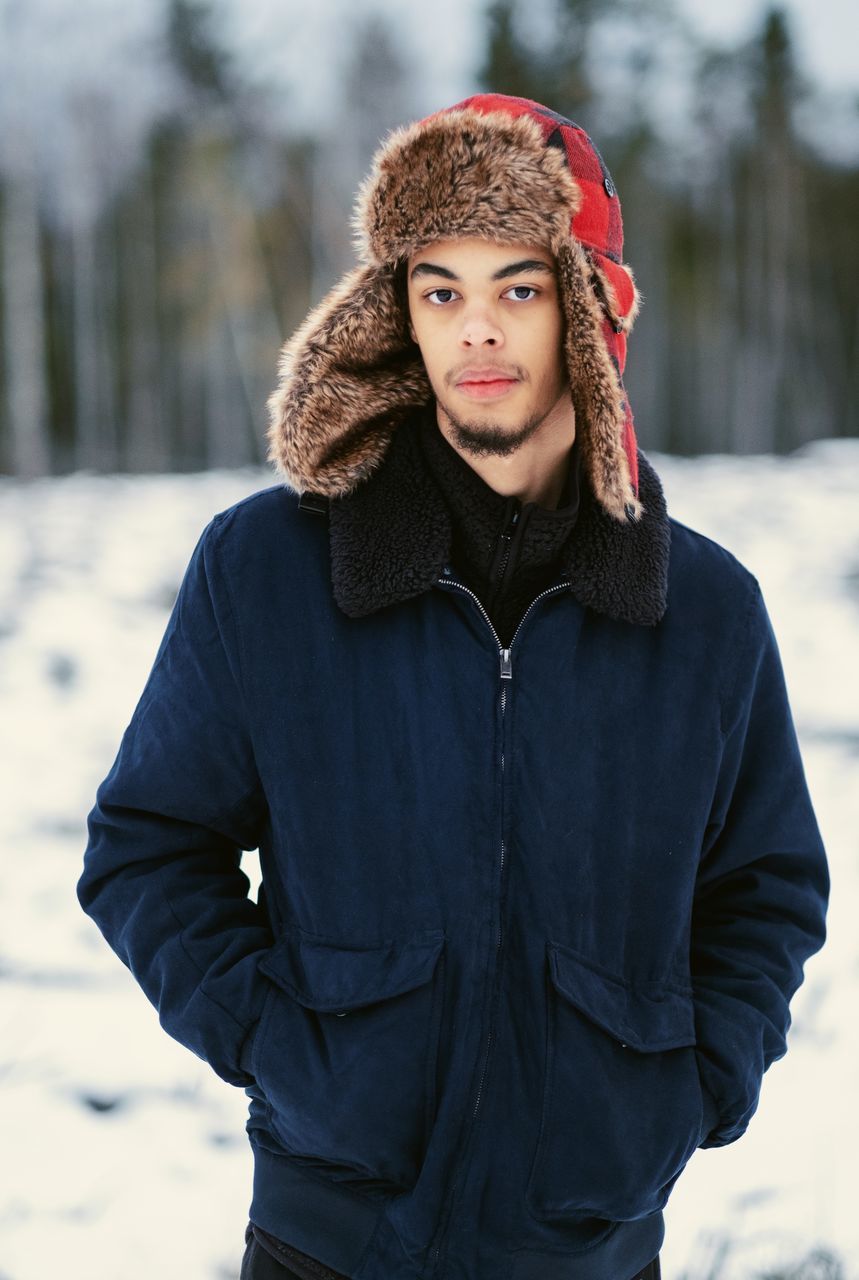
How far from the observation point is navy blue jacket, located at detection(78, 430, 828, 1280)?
1.61m

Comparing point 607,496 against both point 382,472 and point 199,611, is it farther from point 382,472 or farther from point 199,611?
point 199,611

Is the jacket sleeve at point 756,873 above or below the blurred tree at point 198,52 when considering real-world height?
below

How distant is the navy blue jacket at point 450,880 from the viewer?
161 cm

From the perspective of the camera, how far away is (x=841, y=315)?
29.7 metres

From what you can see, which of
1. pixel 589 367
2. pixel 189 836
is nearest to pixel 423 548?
pixel 589 367

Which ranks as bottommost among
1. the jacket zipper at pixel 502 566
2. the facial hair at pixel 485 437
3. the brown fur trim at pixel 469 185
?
the jacket zipper at pixel 502 566

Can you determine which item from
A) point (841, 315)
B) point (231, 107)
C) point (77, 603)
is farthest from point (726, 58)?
point (77, 603)

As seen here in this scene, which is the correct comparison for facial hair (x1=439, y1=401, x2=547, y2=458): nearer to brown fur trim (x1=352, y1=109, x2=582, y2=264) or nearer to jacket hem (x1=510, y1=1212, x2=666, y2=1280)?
brown fur trim (x1=352, y1=109, x2=582, y2=264)

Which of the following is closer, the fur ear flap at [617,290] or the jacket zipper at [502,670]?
the jacket zipper at [502,670]

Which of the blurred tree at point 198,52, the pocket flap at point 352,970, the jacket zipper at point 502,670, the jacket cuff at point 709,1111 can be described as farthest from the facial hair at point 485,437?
the blurred tree at point 198,52

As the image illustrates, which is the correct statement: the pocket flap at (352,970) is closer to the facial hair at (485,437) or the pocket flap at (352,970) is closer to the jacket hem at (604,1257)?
the jacket hem at (604,1257)

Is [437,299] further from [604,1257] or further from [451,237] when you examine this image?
[604,1257]

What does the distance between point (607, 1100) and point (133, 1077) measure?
2.10 m

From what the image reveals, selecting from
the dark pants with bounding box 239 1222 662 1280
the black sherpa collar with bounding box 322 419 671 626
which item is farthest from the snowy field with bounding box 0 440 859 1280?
the black sherpa collar with bounding box 322 419 671 626
